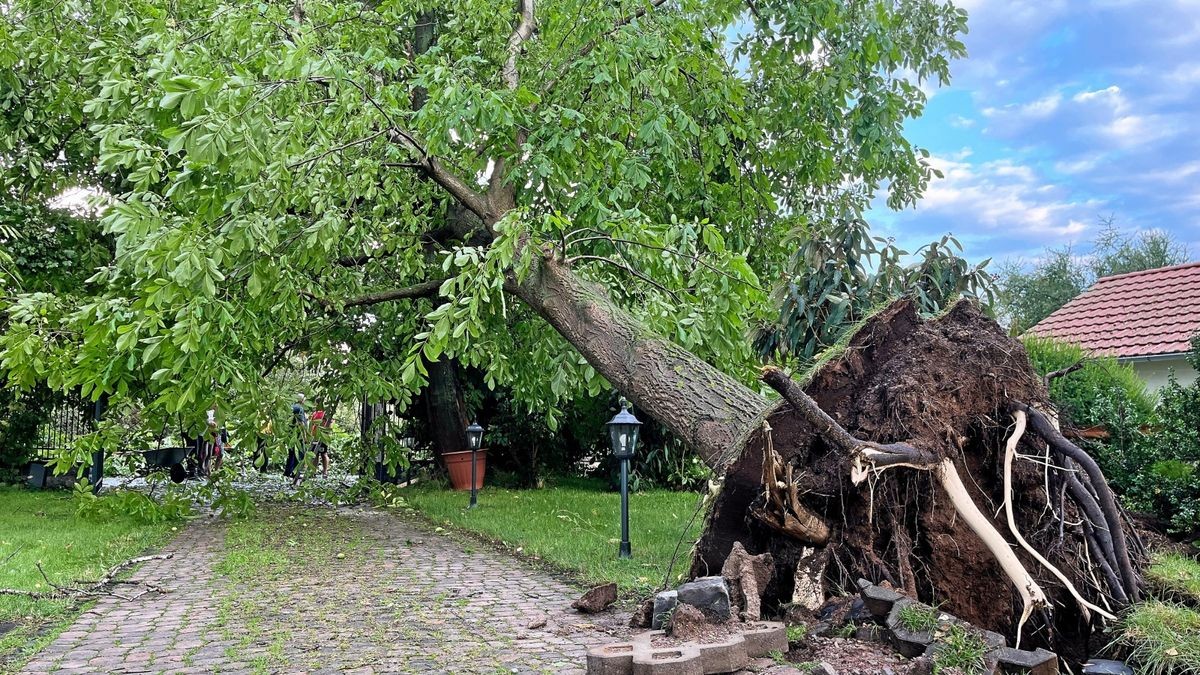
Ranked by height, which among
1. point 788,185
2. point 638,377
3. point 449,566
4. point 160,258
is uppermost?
point 788,185

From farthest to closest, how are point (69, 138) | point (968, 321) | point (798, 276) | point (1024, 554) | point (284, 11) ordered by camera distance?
point (69, 138), point (798, 276), point (284, 11), point (968, 321), point (1024, 554)

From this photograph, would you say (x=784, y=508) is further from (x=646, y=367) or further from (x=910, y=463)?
(x=646, y=367)

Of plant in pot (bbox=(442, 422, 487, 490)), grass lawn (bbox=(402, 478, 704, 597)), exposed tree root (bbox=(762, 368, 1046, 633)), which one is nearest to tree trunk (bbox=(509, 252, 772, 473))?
grass lawn (bbox=(402, 478, 704, 597))

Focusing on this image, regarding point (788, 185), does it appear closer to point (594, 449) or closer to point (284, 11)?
point (594, 449)

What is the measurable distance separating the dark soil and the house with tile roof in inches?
312

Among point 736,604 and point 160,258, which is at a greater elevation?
point 160,258

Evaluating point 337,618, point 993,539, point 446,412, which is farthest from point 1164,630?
point 446,412

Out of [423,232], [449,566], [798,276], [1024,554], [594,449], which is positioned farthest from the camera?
[594,449]

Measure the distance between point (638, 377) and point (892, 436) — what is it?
7.86 ft

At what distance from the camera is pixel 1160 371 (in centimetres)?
1312

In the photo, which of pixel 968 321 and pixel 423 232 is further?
pixel 423 232

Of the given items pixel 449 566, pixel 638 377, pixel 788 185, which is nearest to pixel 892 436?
pixel 638 377

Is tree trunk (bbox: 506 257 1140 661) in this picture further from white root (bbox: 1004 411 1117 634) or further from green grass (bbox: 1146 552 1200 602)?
green grass (bbox: 1146 552 1200 602)

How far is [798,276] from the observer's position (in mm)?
9219
